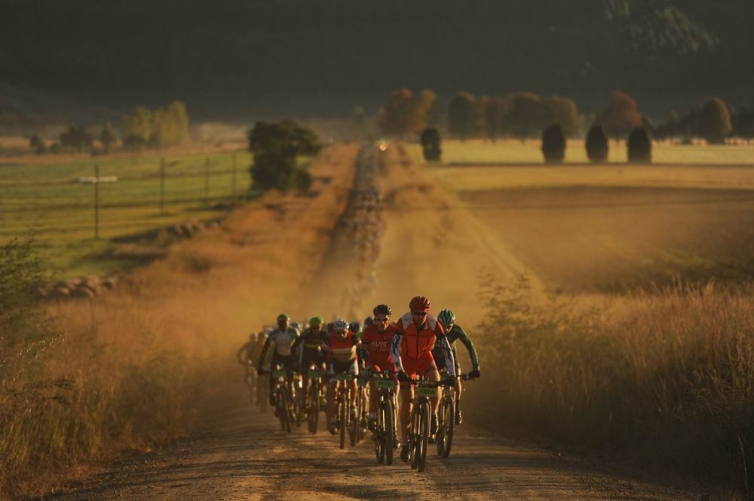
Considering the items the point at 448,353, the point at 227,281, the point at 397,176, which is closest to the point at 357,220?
the point at 227,281

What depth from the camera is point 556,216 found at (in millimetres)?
88562

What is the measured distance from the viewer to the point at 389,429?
17641mm

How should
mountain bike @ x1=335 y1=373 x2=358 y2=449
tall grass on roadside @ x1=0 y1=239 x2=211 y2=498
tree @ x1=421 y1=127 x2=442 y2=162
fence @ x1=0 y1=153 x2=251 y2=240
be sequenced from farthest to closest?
tree @ x1=421 y1=127 x2=442 y2=162, fence @ x1=0 y1=153 x2=251 y2=240, mountain bike @ x1=335 y1=373 x2=358 y2=449, tall grass on roadside @ x1=0 y1=239 x2=211 y2=498

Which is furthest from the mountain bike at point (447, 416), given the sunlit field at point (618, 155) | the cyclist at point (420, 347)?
the sunlit field at point (618, 155)

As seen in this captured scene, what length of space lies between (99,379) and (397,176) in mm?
124001

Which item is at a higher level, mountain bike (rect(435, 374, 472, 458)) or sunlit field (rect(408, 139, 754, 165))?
sunlit field (rect(408, 139, 754, 165))

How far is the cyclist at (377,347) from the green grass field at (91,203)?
12566mm

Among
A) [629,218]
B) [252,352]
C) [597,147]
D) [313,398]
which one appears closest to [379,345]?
[313,398]

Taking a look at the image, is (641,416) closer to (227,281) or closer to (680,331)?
(680,331)

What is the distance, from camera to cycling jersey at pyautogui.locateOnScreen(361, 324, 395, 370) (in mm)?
18219

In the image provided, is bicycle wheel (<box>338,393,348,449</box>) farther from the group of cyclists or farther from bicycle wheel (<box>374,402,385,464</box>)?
bicycle wheel (<box>374,402,385,464</box>)

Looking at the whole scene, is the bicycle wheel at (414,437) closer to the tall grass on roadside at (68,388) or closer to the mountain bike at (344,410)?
the mountain bike at (344,410)

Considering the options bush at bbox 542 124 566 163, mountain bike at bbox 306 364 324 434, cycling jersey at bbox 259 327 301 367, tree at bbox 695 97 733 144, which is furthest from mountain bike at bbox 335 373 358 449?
bush at bbox 542 124 566 163

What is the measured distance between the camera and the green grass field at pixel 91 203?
181 ft
